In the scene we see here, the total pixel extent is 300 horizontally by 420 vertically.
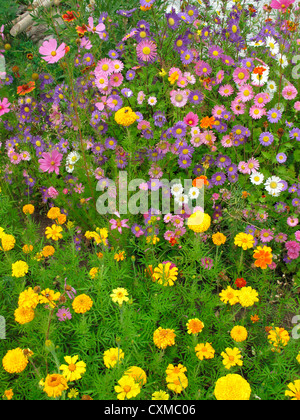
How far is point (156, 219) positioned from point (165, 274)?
1.33 feet

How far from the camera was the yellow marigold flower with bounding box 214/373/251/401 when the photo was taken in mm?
1227

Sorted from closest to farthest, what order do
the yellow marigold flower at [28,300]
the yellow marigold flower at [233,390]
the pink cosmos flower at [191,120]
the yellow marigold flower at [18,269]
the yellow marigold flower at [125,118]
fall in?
the yellow marigold flower at [233,390], the yellow marigold flower at [28,300], the yellow marigold flower at [18,269], the yellow marigold flower at [125,118], the pink cosmos flower at [191,120]

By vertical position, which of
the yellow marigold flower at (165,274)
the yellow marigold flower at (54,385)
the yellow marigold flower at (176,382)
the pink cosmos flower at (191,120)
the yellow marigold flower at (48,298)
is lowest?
the yellow marigold flower at (176,382)

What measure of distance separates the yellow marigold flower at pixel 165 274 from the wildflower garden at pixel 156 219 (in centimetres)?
1

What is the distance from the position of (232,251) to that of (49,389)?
57.6 inches

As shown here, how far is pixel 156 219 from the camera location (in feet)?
7.12

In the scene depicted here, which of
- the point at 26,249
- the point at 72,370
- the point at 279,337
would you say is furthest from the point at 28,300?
the point at 279,337

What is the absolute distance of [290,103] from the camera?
2.77 metres

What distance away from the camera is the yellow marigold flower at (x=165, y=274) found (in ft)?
6.11

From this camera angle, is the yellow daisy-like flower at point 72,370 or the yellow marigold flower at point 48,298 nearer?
the yellow daisy-like flower at point 72,370

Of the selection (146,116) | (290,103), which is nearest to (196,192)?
(146,116)

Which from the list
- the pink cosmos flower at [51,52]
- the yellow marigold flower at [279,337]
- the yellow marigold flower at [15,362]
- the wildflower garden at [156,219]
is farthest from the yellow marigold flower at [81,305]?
the pink cosmos flower at [51,52]

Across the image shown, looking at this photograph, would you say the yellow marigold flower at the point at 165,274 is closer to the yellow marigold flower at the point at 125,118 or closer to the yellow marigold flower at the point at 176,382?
the yellow marigold flower at the point at 176,382
